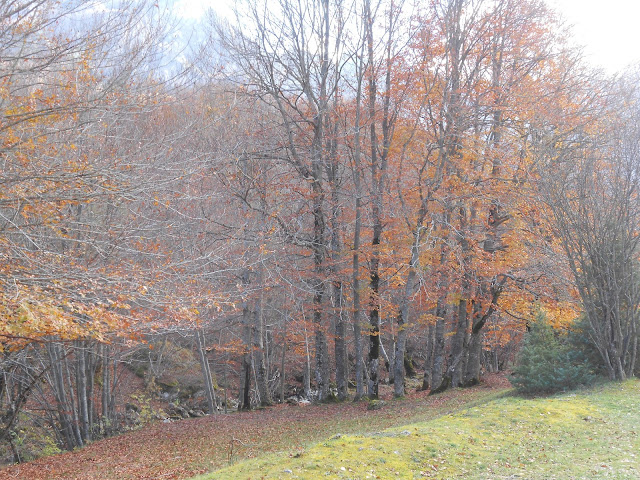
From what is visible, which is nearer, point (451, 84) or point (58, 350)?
point (58, 350)

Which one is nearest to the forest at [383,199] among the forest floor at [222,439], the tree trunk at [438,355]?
the tree trunk at [438,355]

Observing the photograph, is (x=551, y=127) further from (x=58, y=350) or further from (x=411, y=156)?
(x=58, y=350)

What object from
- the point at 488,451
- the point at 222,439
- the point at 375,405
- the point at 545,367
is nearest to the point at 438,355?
the point at 375,405

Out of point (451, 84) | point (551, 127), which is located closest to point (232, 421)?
point (451, 84)

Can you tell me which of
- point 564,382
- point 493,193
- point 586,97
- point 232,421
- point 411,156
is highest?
point 586,97

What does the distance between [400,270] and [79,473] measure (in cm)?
946

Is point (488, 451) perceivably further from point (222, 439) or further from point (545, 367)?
point (222, 439)

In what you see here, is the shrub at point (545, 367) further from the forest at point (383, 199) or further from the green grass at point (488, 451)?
the green grass at point (488, 451)

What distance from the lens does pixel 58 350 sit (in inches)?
550

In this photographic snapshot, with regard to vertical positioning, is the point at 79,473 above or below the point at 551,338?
below

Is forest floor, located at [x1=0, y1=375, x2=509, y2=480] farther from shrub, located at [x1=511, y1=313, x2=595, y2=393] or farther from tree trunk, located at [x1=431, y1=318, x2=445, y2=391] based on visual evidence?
shrub, located at [x1=511, y1=313, x2=595, y2=393]

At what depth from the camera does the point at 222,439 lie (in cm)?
1198

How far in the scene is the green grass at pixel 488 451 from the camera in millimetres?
5824

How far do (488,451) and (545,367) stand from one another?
→ 5.54m
